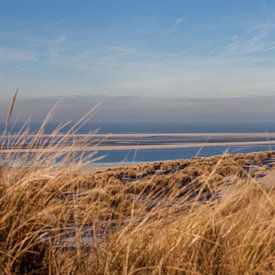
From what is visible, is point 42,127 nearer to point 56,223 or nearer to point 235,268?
point 56,223

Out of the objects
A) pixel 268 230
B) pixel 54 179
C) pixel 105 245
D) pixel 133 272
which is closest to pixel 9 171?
pixel 54 179

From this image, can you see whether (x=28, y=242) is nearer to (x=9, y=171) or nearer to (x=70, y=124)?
(x=9, y=171)

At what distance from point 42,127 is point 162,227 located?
3.11 feet

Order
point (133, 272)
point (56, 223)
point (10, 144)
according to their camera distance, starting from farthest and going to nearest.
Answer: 1. point (10, 144)
2. point (56, 223)
3. point (133, 272)

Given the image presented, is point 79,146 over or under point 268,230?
over

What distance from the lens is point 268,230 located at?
2799 millimetres

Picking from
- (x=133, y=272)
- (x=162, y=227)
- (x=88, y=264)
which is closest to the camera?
(x=133, y=272)

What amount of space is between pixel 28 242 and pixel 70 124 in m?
0.98

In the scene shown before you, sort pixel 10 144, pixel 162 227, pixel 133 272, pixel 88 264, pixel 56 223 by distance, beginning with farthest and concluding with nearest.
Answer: pixel 10 144 → pixel 162 227 → pixel 56 223 → pixel 88 264 → pixel 133 272

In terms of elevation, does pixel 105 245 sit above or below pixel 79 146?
below

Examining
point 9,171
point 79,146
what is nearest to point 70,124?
point 79,146

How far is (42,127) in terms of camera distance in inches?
114

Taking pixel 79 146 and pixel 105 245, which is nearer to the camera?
pixel 105 245

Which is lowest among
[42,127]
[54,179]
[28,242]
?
[28,242]
